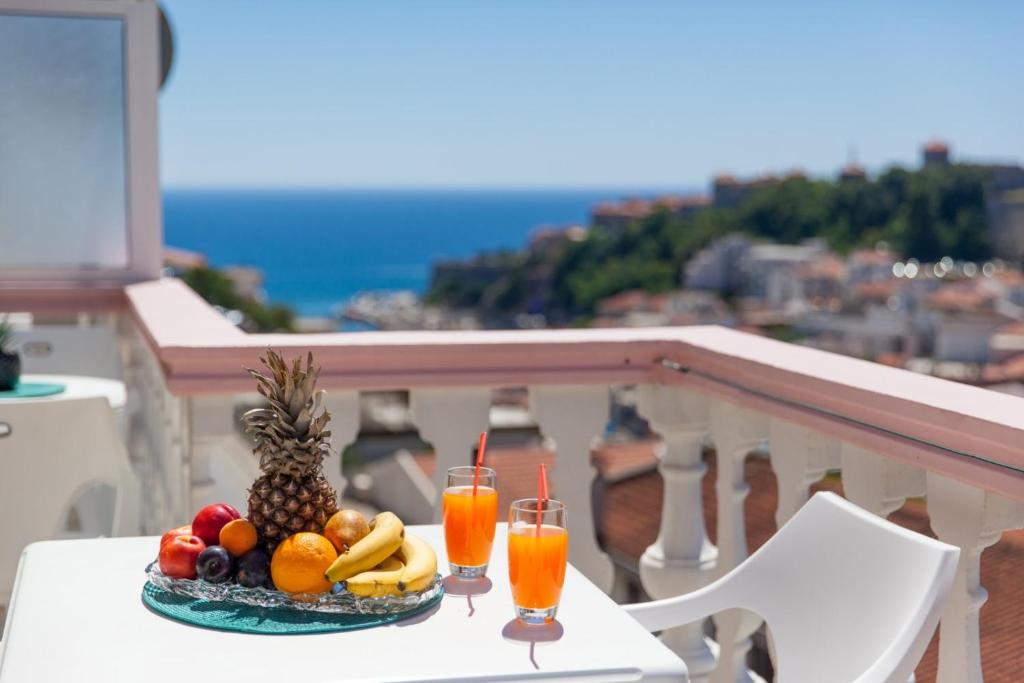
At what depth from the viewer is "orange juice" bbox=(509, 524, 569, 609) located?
4.02ft

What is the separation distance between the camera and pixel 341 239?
137750 millimetres

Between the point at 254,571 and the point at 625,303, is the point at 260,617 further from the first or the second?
the point at 625,303

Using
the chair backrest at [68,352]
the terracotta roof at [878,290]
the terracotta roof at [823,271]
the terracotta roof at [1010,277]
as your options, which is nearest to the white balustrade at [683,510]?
the chair backrest at [68,352]

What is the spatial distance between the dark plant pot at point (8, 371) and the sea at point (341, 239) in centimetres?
8746

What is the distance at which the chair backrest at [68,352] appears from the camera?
128 inches

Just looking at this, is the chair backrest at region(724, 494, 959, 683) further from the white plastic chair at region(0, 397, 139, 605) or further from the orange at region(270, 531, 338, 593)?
the white plastic chair at region(0, 397, 139, 605)

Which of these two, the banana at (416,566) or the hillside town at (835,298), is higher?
the banana at (416,566)

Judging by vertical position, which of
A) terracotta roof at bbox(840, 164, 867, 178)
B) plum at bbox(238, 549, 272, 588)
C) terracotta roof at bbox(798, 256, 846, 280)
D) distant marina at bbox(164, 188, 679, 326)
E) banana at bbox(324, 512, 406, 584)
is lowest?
distant marina at bbox(164, 188, 679, 326)

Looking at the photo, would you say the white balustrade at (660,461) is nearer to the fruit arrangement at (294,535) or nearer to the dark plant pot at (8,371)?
the dark plant pot at (8,371)

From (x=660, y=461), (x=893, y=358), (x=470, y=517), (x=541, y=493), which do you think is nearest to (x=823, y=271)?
(x=893, y=358)

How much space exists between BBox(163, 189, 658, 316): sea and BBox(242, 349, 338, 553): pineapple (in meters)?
88.9

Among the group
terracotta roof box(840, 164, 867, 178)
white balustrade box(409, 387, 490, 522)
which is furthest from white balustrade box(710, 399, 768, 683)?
terracotta roof box(840, 164, 867, 178)

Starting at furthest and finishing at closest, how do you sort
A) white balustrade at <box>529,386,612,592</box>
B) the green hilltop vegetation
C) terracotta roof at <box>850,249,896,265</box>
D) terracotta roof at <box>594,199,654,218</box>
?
terracotta roof at <box>594,199,654,218</box> < the green hilltop vegetation < terracotta roof at <box>850,249,896,265</box> < white balustrade at <box>529,386,612,592</box>

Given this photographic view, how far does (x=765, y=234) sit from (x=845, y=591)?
8028 cm
